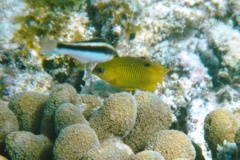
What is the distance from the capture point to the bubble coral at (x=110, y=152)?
7.13ft

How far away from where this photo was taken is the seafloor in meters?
2.60

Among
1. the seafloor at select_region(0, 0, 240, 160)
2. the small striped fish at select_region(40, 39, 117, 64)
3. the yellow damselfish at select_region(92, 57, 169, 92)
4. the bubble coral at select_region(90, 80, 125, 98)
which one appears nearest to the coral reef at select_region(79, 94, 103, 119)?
the seafloor at select_region(0, 0, 240, 160)

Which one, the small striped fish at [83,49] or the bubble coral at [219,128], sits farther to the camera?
the bubble coral at [219,128]

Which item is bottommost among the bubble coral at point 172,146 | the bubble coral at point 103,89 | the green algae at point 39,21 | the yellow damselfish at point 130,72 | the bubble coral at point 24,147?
the bubble coral at point 24,147

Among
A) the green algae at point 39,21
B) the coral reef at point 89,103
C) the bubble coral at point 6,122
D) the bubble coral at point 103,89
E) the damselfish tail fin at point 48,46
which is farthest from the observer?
the green algae at point 39,21

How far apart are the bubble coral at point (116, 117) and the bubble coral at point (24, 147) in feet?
1.96

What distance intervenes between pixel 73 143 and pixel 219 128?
1.66 meters

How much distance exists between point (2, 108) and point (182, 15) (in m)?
3.65

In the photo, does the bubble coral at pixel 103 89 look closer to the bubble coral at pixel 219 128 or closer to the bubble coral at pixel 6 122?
the bubble coral at pixel 6 122

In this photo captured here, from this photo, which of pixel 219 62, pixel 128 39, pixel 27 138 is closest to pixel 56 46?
pixel 27 138

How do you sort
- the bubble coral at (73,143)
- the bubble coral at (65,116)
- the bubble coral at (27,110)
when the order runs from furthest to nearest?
1. the bubble coral at (27,110)
2. the bubble coral at (65,116)
3. the bubble coral at (73,143)

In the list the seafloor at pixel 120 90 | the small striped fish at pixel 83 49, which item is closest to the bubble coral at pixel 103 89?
the seafloor at pixel 120 90

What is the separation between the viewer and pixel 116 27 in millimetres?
3920

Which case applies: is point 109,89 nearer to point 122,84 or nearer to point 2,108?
point 122,84
